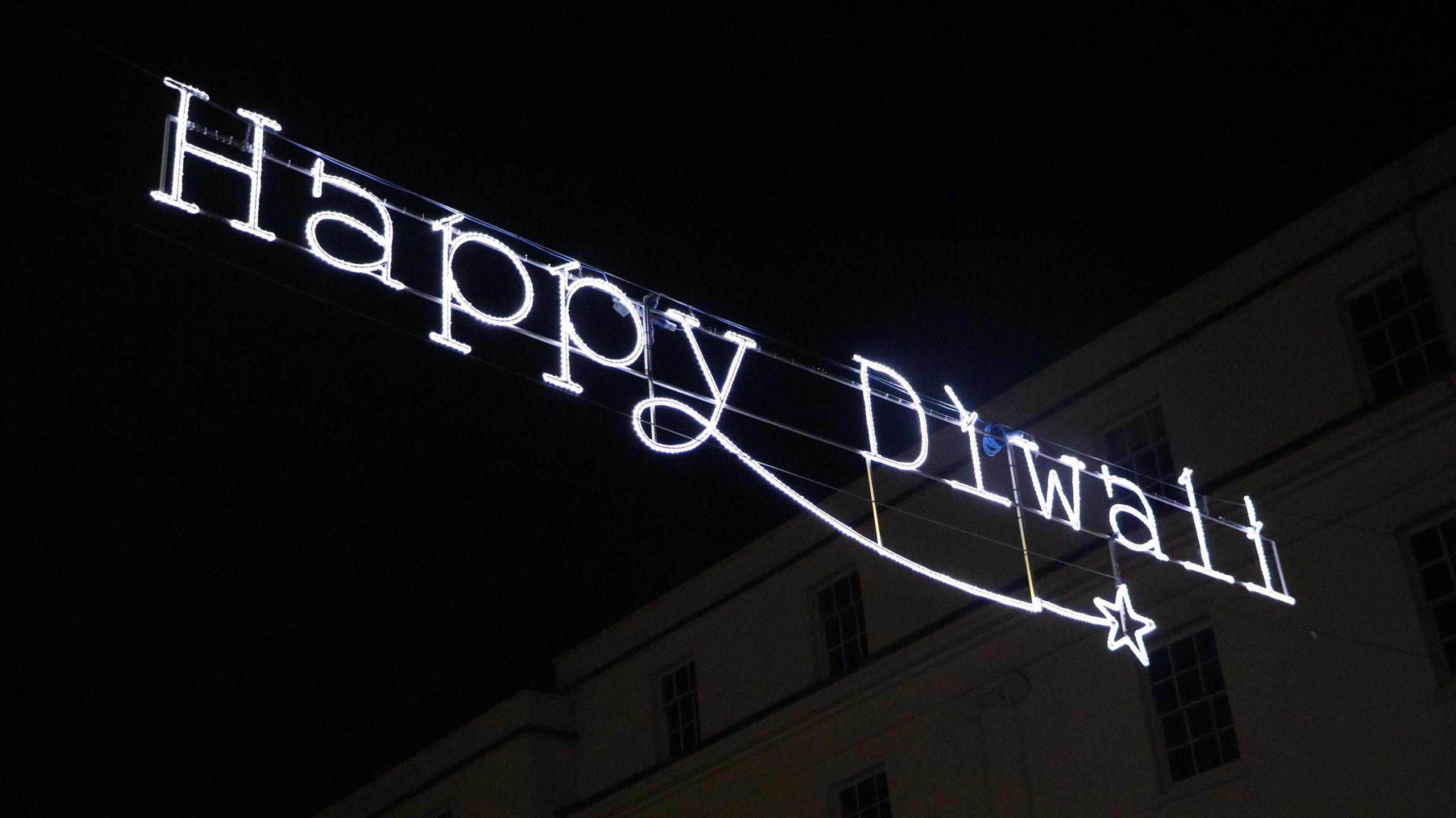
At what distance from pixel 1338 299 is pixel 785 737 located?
9.81 meters

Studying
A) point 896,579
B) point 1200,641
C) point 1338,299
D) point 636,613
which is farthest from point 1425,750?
point 636,613

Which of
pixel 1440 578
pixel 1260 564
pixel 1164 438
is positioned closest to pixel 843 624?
pixel 1164 438

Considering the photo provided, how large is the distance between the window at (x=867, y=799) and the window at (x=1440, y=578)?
7626 mm

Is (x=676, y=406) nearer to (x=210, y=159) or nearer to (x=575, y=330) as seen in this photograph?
(x=575, y=330)

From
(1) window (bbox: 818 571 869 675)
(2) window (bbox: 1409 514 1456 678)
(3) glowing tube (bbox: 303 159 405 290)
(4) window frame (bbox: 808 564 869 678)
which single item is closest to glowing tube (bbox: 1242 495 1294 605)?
(2) window (bbox: 1409 514 1456 678)

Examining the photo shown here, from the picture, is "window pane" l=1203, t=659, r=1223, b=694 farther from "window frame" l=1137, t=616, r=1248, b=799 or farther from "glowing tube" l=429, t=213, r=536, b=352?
"glowing tube" l=429, t=213, r=536, b=352

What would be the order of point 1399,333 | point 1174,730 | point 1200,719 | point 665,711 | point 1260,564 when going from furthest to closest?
point 665,711 → point 1174,730 → point 1200,719 → point 1399,333 → point 1260,564

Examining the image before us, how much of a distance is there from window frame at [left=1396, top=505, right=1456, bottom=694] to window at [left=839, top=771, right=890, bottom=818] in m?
7.54

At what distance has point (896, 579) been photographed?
22.2 meters

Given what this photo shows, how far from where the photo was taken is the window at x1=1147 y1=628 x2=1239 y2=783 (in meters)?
17.7

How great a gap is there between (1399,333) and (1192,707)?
186 inches

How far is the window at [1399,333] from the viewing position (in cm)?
1714

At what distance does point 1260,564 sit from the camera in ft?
54.5

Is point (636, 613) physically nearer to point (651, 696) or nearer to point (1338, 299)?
point (651, 696)
